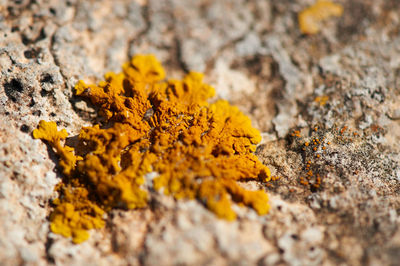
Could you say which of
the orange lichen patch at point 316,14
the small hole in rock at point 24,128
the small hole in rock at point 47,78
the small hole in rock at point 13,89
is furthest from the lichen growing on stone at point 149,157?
the orange lichen patch at point 316,14

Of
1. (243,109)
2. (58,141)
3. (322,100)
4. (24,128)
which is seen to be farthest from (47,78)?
(322,100)

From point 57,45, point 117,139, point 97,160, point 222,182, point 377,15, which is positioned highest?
point 377,15

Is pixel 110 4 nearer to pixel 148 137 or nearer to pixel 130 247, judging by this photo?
pixel 148 137

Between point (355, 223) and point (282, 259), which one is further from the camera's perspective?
point (355, 223)

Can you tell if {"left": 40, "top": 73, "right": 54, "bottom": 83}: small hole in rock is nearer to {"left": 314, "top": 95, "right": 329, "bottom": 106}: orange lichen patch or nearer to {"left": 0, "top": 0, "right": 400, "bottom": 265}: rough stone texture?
{"left": 0, "top": 0, "right": 400, "bottom": 265}: rough stone texture

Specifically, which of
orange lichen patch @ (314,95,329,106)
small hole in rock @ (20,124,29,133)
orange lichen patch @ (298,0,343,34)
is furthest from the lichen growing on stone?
orange lichen patch @ (298,0,343,34)

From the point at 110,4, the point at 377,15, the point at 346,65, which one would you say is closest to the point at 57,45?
the point at 110,4
